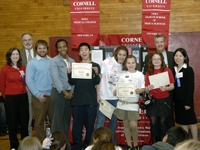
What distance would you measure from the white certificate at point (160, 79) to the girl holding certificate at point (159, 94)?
5 cm

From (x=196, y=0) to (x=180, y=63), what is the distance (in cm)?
318

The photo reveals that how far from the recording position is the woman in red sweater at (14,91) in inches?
179

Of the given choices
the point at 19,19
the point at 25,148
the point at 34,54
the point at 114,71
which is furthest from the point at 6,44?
the point at 25,148

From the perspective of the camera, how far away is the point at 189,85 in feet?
13.9

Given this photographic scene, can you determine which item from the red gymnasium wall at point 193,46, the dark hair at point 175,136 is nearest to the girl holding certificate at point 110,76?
the dark hair at point 175,136

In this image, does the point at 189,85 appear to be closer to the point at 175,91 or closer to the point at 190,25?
the point at 175,91

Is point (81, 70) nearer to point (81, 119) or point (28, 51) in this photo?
point (81, 119)

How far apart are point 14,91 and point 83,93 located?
117cm

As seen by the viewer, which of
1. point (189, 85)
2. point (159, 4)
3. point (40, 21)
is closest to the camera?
point (189, 85)

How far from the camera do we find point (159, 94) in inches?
166

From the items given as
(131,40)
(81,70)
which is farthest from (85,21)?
(81,70)

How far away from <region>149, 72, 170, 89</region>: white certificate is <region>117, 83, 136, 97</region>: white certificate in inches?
12.3

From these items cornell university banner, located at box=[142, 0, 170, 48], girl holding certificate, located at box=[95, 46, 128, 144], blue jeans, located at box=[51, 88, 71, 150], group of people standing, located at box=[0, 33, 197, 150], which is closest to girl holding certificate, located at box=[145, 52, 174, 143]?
group of people standing, located at box=[0, 33, 197, 150]

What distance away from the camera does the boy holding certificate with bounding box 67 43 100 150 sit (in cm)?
428
